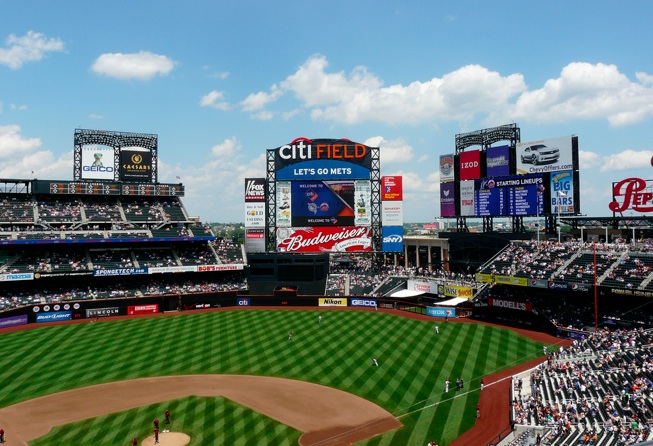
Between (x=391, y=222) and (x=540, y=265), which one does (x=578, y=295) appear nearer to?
(x=540, y=265)

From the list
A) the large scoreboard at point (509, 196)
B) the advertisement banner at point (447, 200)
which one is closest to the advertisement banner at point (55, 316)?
the advertisement banner at point (447, 200)

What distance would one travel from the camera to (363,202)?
65250mm

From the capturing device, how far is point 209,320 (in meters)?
51.1

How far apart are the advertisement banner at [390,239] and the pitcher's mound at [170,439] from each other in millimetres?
45610

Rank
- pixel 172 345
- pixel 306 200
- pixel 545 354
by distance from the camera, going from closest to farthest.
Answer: pixel 545 354 < pixel 172 345 < pixel 306 200

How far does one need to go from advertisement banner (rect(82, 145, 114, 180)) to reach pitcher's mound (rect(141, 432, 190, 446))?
52.7 m

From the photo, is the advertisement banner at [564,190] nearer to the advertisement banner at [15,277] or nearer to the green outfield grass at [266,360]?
the green outfield grass at [266,360]

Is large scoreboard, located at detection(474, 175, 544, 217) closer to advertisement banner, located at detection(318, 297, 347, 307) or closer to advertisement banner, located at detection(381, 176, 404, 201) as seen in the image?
advertisement banner, located at detection(381, 176, 404, 201)

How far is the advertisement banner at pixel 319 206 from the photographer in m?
64.7

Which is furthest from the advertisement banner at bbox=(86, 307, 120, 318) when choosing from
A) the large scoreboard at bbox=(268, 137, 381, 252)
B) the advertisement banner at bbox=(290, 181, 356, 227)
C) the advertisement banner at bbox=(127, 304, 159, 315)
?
the advertisement banner at bbox=(290, 181, 356, 227)

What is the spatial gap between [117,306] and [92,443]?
33.0 metres

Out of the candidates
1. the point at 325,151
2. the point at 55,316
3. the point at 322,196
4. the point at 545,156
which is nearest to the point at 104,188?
the point at 55,316

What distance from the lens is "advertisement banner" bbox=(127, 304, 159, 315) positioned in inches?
2125

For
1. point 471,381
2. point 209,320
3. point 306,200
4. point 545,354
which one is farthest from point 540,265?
point 209,320
